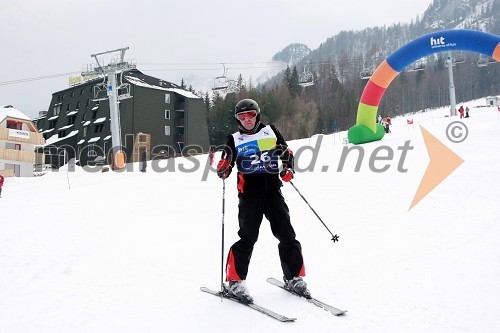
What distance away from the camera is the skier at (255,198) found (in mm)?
3961

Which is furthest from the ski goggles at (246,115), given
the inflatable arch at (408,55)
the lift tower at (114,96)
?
the lift tower at (114,96)

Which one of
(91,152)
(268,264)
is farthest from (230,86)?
(268,264)

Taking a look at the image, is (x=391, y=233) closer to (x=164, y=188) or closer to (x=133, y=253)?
(x=133, y=253)

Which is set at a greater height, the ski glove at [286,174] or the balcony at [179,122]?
the balcony at [179,122]

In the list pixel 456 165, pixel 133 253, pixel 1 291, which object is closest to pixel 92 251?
pixel 133 253

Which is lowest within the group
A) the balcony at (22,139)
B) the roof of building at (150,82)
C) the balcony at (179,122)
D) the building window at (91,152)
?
the building window at (91,152)

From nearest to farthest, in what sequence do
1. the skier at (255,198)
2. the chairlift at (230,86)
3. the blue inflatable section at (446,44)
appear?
1. the skier at (255,198)
2. the blue inflatable section at (446,44)
3. the chairlift at (230,86)

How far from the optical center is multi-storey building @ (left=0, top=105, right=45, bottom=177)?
116 ft

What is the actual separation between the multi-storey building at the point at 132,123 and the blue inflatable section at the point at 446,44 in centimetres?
2788

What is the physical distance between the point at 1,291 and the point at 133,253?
1672 mm

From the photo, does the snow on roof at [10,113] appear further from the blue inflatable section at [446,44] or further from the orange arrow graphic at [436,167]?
the orange arrow graphic at [436,167]

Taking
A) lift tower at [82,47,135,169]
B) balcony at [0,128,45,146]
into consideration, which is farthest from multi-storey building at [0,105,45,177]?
lift tower at [82,47,135,169]

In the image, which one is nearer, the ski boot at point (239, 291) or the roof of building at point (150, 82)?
the ski boot at point (239, 291)

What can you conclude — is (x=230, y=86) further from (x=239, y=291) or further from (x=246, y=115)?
(x=239, y=291)
